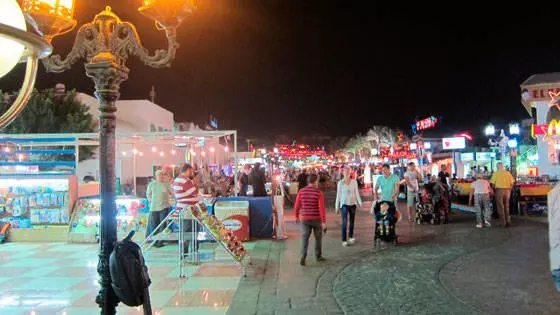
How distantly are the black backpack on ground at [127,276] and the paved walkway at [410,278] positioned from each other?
7.17 ft

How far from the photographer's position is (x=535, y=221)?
1323 centimetres

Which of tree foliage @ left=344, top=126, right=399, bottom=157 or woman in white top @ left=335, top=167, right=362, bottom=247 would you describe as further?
tree foliage @ left=344, top=126, right=399, bottom=157

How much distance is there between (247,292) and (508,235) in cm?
741

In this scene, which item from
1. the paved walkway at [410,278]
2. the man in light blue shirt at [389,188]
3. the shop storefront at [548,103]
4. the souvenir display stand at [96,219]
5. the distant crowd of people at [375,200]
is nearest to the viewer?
the paved walkway at [410,278]

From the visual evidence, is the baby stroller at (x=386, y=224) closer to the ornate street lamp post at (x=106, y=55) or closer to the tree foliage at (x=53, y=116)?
the ornate street lamp post at (x=106, y=55)

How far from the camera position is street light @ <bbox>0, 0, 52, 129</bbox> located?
2.04 meters

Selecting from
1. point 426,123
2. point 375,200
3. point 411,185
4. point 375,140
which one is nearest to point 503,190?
Result: point 411,185

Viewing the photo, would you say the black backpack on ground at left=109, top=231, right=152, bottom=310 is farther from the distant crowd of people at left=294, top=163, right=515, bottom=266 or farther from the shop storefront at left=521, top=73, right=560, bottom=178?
the shop storefront at left=521, top=73, right=560, bottom=178

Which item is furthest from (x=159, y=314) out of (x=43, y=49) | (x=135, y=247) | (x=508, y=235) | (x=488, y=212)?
(x=488, y=212)

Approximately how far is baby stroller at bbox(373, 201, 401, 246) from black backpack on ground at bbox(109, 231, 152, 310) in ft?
23.0

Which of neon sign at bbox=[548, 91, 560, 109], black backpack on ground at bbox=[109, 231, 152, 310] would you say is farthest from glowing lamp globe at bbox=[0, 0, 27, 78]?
neon sign at bbox=[548, 91, 560, 109]

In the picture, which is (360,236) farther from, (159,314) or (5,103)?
(5,103)

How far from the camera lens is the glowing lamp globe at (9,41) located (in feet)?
6.82

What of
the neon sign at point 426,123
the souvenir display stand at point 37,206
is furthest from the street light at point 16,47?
the neon sign at point 426,123
